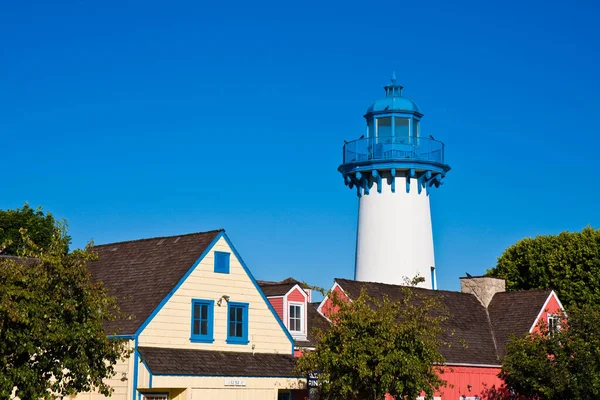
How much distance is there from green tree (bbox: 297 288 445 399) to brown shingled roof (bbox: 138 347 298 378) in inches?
87.7

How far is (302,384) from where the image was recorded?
37.8 meters

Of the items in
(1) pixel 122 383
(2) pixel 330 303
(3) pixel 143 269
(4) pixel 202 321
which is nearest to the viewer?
(1) pixel 122 383

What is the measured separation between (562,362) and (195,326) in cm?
1436

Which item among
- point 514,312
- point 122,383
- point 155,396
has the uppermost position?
point 514,312

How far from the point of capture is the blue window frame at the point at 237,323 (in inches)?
1455

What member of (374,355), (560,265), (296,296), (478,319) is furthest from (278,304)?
(560,265)

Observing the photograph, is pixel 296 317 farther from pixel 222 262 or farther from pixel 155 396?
pixel 155 396

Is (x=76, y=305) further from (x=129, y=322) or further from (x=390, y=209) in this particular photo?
(x=390, y=209)

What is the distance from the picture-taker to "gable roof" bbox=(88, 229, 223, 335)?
115ft

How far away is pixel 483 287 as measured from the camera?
167 feet

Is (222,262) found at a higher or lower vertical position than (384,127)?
lower

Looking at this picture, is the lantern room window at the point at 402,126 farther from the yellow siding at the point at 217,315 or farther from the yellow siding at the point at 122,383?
the yellow siding at the point at 122,383

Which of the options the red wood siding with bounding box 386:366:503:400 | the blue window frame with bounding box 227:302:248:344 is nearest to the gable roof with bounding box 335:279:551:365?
the red wood siding with bounding box 386:366:503:400

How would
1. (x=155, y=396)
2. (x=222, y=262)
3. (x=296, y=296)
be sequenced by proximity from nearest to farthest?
(x=155, y=396), (x=222, y=262), (x=296, y=296)
